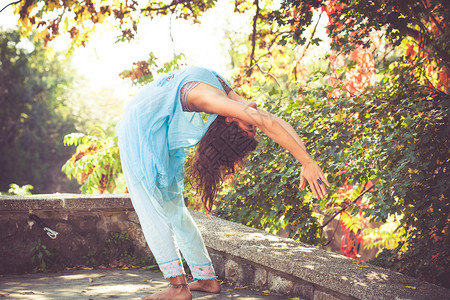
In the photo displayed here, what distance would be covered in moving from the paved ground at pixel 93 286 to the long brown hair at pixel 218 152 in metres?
0.67

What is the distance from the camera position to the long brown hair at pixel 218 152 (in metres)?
2.79

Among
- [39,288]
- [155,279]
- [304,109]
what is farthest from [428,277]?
[39,288]

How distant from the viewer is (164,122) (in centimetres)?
271

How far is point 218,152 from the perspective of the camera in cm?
290

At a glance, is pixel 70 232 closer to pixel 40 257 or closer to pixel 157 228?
pixel 40 257

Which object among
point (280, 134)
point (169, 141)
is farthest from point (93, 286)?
Result: point (280, 134)

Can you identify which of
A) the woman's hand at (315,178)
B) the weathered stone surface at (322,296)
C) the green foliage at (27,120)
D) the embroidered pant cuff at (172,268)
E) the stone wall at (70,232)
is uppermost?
the green foliage at (27,120)

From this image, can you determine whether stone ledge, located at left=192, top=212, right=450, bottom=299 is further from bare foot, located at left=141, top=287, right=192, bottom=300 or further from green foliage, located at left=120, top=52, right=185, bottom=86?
green foliage, located at left=120, top=52, right=185, bottom=86

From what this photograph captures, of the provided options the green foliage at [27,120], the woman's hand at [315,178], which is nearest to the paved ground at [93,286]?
the woman's hand at [315,178]

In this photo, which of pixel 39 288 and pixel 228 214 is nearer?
pixel 39 288

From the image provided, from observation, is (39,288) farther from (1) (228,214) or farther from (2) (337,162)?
(2) (337,162)

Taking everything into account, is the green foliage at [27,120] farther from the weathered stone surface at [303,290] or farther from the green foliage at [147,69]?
the weathered stone surface at [303,290]

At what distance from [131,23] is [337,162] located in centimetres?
414

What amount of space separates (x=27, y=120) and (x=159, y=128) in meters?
28.3
